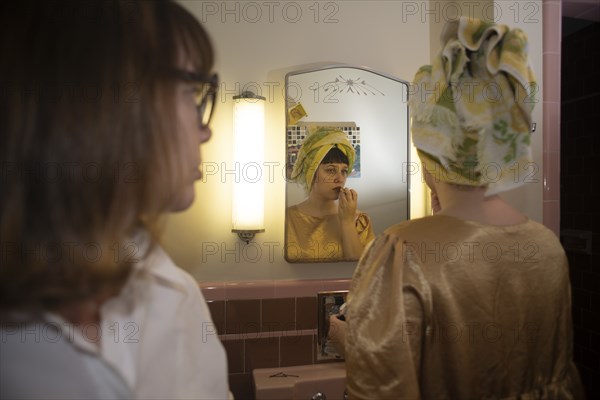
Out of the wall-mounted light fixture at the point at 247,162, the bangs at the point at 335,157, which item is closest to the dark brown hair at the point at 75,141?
the wall-mounted light fixture at the point at 247,162

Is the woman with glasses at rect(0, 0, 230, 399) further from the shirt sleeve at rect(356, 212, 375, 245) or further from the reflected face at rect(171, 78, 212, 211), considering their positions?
the shirt sleeve at rect(356, 212, 375, 245)

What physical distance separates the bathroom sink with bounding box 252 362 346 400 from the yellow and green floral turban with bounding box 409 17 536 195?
34.7 inches

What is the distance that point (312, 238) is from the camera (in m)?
1.58

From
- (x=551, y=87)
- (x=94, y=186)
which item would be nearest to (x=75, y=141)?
(x=94, y=186)

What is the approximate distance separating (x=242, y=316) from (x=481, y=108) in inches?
41.5

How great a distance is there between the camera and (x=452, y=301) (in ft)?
2.54

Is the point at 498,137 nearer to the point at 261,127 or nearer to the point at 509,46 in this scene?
the point at 509,46

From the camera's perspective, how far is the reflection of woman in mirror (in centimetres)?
156

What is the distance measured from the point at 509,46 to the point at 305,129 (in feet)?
2.79

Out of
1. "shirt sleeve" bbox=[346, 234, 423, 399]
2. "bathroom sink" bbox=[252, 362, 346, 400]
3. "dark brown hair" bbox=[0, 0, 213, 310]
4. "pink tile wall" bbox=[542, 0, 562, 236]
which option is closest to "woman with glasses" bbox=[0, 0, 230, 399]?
"dark brown hair" bbox=[0, 0, 213, 310]

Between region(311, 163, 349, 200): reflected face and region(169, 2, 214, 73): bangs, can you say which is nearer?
region(169, 2, 214, 73): bangs

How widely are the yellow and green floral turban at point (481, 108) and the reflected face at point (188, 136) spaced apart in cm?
48

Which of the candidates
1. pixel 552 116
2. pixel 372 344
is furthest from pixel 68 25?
pixel 552 116

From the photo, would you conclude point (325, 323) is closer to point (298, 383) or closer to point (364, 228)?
point (298, 383)
